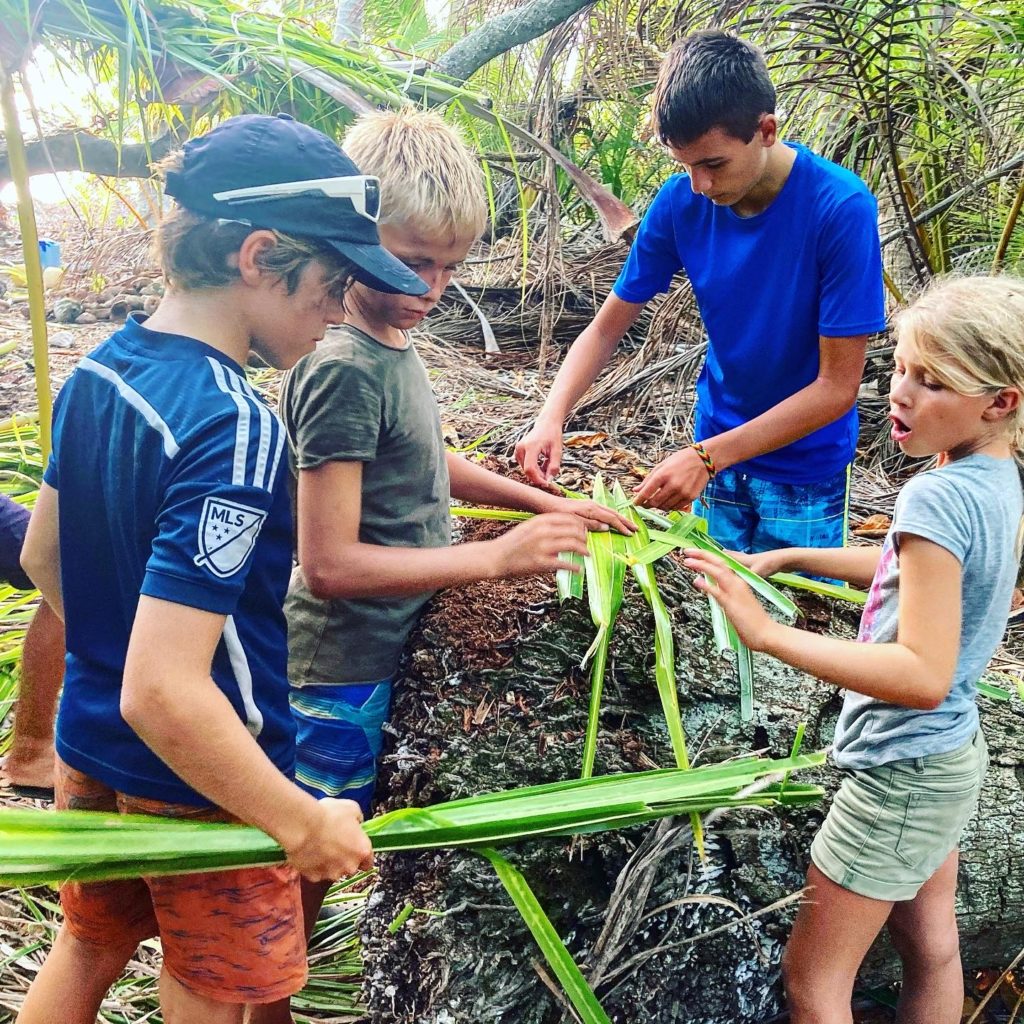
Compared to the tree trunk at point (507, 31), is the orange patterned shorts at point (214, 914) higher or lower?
lower

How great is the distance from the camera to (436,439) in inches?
68.8

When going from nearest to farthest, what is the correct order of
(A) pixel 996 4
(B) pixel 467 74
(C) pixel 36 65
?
(C) pixel 36 65 < (A) pixel 996 4 < (B) pixel 467 74

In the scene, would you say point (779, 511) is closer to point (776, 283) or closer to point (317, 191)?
point (776, 283)

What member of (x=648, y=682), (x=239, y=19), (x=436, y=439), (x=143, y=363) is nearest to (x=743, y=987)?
(x=648, y=682)

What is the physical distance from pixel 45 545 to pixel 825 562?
5.10ft

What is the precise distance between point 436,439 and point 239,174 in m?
0.65

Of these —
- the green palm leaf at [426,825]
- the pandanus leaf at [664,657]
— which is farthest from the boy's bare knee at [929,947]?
the pandanus leaf at [664,657]

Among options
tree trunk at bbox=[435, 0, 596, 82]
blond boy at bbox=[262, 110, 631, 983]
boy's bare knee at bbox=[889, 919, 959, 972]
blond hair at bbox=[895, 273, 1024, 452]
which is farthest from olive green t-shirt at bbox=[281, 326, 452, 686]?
tree trunk at bbox=[435, 0, 596, 82]

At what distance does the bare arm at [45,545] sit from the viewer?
4.67 feet

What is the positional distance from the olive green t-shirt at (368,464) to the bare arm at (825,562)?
70cm

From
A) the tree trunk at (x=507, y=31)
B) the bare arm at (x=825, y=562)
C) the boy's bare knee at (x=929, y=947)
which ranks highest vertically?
the tree trunk at (x=507, y=31)

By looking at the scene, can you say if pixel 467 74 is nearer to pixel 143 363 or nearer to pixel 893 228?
pixel 893 228

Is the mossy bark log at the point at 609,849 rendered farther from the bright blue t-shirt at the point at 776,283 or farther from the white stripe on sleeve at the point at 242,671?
the bright blue t-shirt at the point at 776,283

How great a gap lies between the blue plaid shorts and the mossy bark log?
0.63 meters
